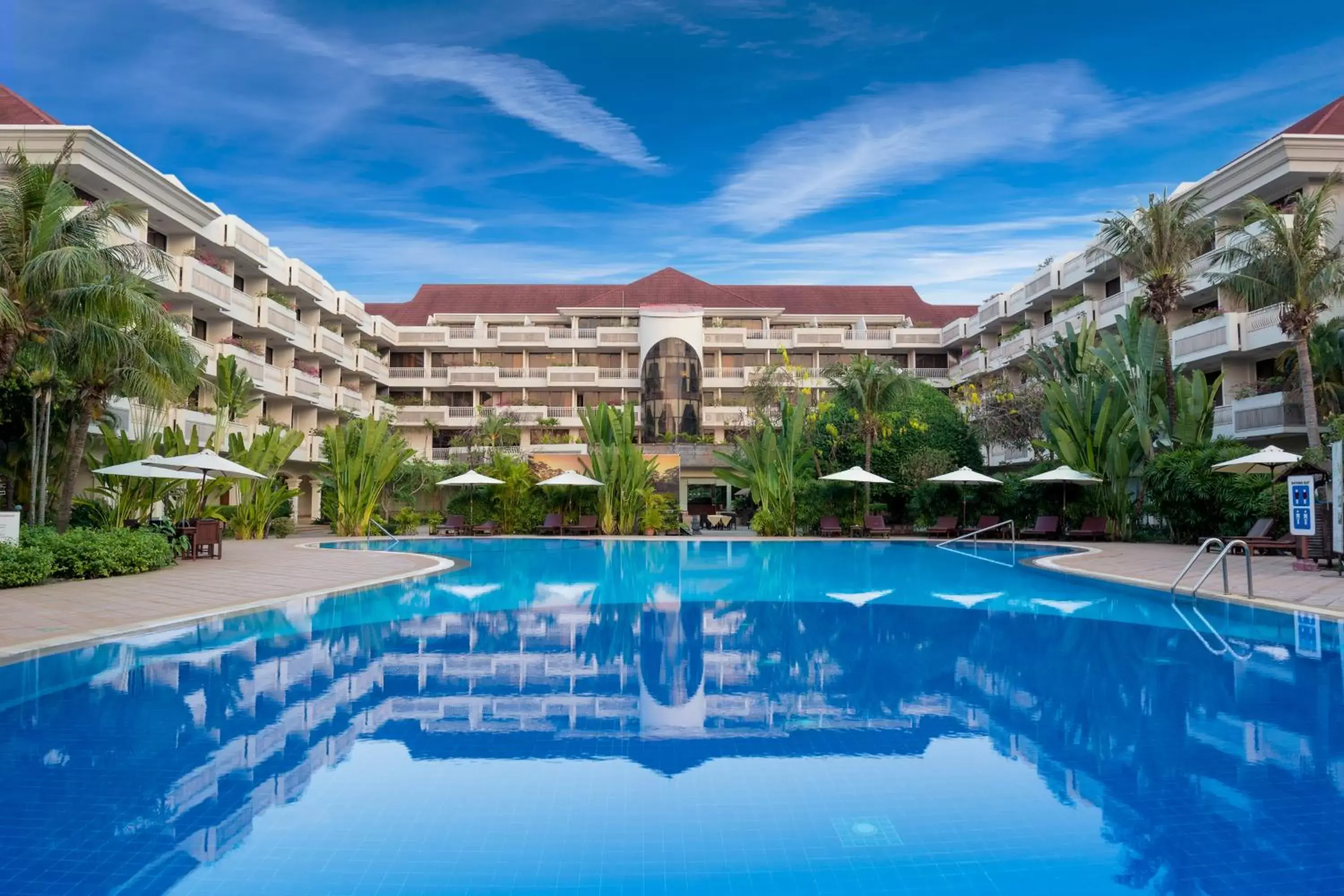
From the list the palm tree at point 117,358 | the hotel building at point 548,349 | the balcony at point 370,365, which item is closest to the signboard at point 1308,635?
the palm tree at point 117,358

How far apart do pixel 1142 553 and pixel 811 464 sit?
12255 mm

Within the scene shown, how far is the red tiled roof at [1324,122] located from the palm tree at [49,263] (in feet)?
96.5

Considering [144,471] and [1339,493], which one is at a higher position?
[144,471]

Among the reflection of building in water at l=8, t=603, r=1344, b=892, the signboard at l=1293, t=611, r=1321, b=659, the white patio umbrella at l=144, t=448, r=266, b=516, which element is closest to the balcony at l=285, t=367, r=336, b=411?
the white patio umbrella at l=144, t=448, r=266, b=516

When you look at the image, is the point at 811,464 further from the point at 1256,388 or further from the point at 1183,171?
the point at 1183,171

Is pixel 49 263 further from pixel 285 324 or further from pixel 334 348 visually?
pixel 334 348

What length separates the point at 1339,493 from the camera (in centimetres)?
1472

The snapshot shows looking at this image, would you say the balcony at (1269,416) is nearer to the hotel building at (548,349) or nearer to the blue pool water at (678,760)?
the hotel building at (548,349)

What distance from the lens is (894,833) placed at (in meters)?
4.31

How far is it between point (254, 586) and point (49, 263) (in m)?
5.56

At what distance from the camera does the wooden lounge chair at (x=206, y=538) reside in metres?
18.9

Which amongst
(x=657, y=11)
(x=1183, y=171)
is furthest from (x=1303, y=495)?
(x=1183, y=171)

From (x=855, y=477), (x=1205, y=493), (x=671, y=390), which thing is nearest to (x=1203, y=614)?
(x=1205, y=493)

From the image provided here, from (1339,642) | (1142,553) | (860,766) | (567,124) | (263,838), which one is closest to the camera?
(263,838)
